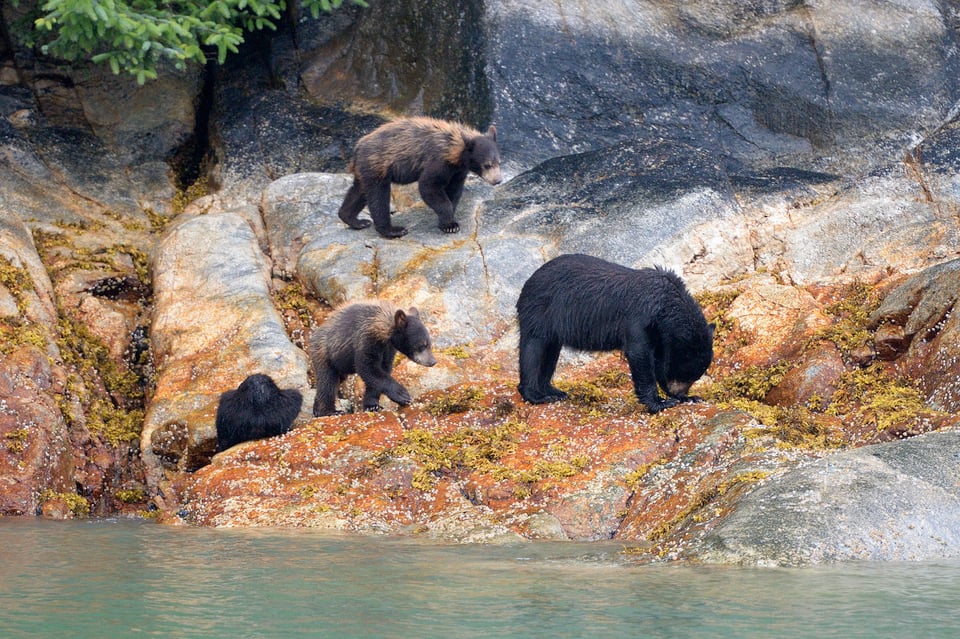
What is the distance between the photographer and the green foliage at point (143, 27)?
12.6 meters

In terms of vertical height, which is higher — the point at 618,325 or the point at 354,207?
the point at 354,207

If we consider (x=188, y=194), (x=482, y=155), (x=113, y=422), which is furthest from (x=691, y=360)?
(x=188, y=194)

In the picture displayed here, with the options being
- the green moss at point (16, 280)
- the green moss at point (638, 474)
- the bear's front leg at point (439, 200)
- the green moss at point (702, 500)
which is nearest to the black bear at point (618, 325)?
the green moss at point (638, 474)

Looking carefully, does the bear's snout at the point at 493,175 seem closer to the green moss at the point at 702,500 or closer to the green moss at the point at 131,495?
the green moss at the point at 131,495

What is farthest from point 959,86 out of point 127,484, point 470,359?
point 127,484

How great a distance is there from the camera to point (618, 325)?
9.81 metres

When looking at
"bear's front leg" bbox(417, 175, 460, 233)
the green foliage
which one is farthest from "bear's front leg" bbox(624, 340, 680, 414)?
the green foliage

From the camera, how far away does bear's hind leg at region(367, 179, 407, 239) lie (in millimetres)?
13742

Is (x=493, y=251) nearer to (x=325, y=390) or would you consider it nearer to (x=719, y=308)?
(x=719, y=308)

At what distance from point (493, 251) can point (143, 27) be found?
4.80m

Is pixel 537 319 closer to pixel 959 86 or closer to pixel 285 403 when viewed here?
pixel 285 403

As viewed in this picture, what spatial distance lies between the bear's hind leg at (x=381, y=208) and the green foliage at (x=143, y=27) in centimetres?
243

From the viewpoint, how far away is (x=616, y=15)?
51.0 feet

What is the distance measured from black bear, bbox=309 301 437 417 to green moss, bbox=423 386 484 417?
456 millimetres
